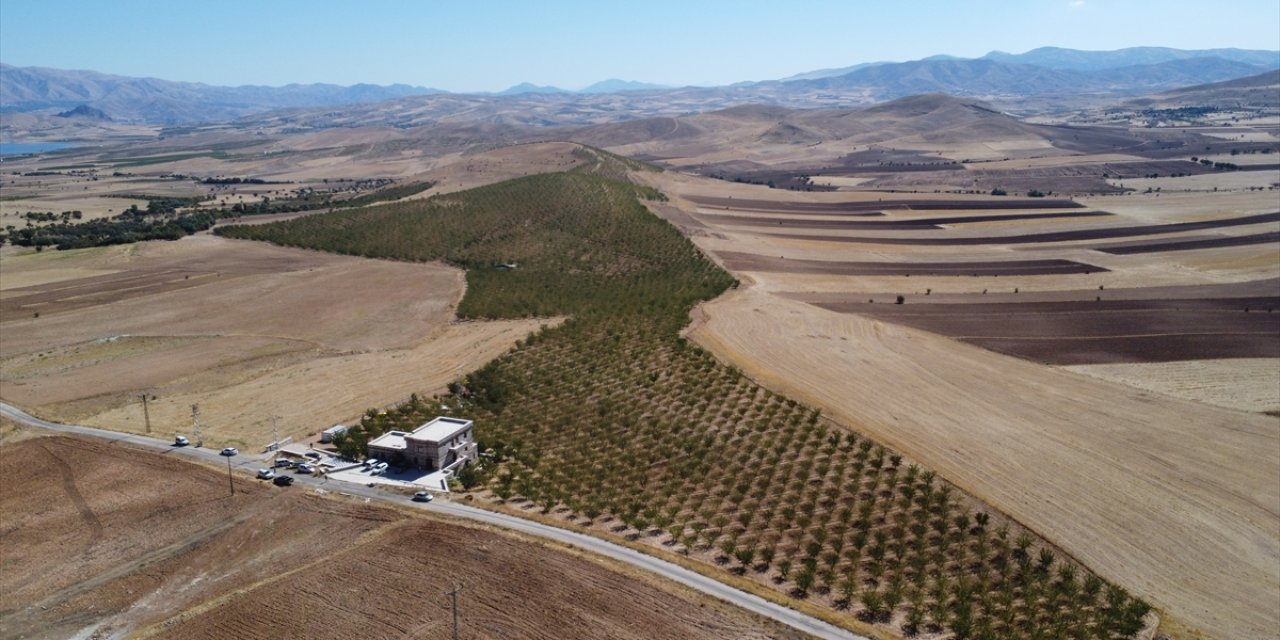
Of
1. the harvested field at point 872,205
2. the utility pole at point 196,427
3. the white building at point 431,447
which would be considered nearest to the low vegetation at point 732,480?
the white building at point 431,447

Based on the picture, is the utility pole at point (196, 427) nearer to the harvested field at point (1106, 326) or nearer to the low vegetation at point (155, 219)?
the harvested field at point (1106, 326)

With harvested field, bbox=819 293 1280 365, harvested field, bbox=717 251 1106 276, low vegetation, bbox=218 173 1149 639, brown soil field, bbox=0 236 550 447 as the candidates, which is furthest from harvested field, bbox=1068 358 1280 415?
brown soil field, bbox=0 236 550 447

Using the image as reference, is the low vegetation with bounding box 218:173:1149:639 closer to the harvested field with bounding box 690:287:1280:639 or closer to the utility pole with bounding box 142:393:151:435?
the harvested field with bounding box 690:287:1280:639

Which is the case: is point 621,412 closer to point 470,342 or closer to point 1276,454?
point 470,342

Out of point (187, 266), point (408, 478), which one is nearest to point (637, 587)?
point (408, 478)

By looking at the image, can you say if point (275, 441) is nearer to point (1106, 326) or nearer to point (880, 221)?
point (1106, 326)

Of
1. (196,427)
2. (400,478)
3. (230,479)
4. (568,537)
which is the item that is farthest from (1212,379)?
(196,427)
